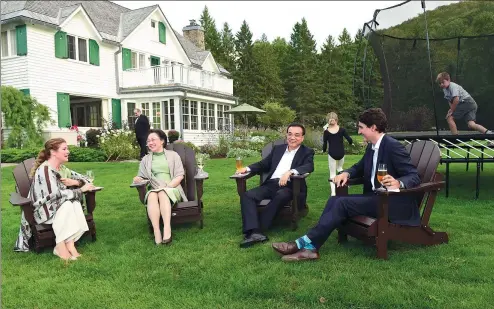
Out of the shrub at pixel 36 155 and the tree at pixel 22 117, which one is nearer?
the shrub at pixel 36 155

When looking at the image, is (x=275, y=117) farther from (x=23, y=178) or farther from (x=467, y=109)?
(x=23, y=178)

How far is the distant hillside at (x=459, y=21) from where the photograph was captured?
9.49 m

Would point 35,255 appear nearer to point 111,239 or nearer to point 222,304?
point 111,239

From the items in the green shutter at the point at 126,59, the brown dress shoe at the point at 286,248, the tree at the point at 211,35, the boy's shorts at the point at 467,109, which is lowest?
the brown dress shoe at the point at 286,248

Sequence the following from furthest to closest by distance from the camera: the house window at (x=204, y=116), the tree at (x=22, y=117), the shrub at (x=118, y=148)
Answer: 1. the house window at (x=204, y=116)
2. the shrub at (x=118, y=148)
3. the tree at (x=22, y=117)

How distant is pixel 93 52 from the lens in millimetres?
17438

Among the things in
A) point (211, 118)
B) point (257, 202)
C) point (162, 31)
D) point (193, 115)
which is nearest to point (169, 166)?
point (257, 202)

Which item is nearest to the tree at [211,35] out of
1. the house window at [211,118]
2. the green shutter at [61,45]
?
the house window at [211,118]

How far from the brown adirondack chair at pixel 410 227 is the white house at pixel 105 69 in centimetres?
1368

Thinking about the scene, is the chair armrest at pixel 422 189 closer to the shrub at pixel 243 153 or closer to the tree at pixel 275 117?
the shrub at pixel 243 153

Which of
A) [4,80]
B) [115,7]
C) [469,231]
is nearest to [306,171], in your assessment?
[469,231]

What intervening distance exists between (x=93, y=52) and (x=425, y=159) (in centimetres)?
1629

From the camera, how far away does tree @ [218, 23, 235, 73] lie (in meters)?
40.4

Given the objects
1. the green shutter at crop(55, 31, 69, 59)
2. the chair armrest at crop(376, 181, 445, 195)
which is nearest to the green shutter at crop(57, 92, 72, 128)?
the green shutter at crop(55, 31, 69, 59)
